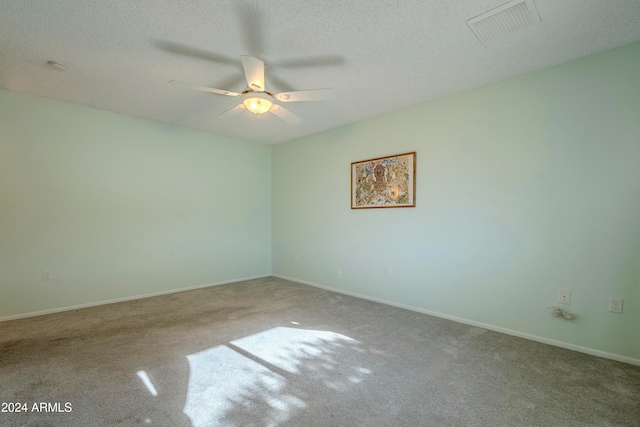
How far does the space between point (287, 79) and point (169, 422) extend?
2.68m

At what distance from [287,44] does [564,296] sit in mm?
3034

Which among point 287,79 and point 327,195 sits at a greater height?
point 287,79

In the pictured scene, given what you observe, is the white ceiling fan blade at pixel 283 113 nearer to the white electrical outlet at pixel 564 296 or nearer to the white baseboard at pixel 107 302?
the white electrical outlet at pixel 564 296

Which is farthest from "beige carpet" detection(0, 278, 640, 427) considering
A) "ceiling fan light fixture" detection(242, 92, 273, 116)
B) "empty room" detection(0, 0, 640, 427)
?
"ceiling fan light fixture" detection(242, 92, 273, 116)

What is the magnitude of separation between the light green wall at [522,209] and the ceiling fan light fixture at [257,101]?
1755 millimetres

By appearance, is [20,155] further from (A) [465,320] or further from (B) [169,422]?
(A) [465,320]

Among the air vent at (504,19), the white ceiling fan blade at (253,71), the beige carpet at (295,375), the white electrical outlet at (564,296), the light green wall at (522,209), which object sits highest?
the air vent at (504,19)

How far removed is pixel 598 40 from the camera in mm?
2076

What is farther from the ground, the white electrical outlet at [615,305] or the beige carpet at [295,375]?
the white electrical outlet at [615,305]

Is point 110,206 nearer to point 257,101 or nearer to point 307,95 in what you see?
point 257,101

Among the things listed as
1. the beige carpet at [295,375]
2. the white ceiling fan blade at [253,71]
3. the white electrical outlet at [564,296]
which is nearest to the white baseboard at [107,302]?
the beige carpet at [295,375]

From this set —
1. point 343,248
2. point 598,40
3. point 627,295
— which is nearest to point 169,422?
point 343,248

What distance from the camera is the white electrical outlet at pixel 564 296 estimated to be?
234 cm

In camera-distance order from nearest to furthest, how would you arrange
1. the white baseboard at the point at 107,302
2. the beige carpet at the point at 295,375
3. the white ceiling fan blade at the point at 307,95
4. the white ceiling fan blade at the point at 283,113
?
the beige carpet at the point at 295,375 → the white ceiling fan blade at the point at 307,95 → the white ceiling fan blade at the point at 283,113 → the white baseboard at the point at 107,302
